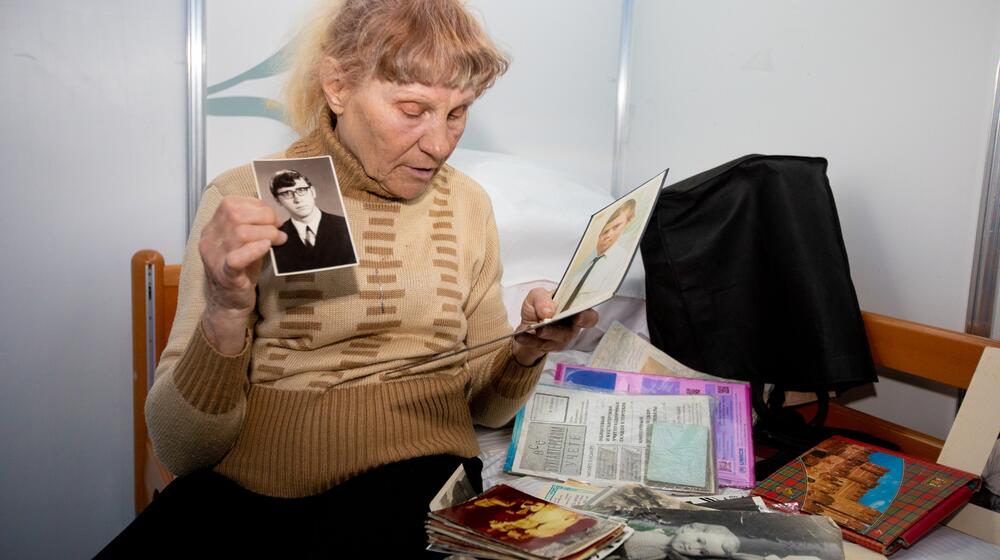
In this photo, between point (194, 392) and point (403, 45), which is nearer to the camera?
point (194, 392)

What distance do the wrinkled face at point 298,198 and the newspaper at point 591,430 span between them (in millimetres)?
632

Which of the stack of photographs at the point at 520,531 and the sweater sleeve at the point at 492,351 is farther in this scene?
the sweater sleeve at the point at 492,351

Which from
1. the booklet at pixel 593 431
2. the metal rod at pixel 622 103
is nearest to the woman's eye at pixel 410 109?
the booklet at pixel 593 431

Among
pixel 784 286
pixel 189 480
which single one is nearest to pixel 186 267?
pixel 189 480

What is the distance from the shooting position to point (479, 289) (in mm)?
1214

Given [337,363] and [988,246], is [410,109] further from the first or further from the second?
[988,246]

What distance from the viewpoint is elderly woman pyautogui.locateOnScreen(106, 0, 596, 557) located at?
92 centimetres

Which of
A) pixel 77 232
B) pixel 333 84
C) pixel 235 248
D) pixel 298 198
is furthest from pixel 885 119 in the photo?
pixel 77 232

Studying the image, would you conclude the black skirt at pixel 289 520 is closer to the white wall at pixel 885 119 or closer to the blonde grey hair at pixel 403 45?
the blonde grey hair at pixel 403 45

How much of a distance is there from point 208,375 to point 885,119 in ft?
4.60

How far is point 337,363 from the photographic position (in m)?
1.05

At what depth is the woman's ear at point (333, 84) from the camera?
42.9 inches

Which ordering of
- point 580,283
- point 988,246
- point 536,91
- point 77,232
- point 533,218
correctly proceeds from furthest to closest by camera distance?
point 536,91 < point 533,218 < point 77,232 < point 988,246 < point 580,283

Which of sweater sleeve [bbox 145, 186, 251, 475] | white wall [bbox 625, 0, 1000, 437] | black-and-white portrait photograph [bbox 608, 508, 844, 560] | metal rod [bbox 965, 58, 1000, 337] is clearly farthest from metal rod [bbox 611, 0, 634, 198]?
sweater sleeve [bbox 145, 186, 251, 475]
